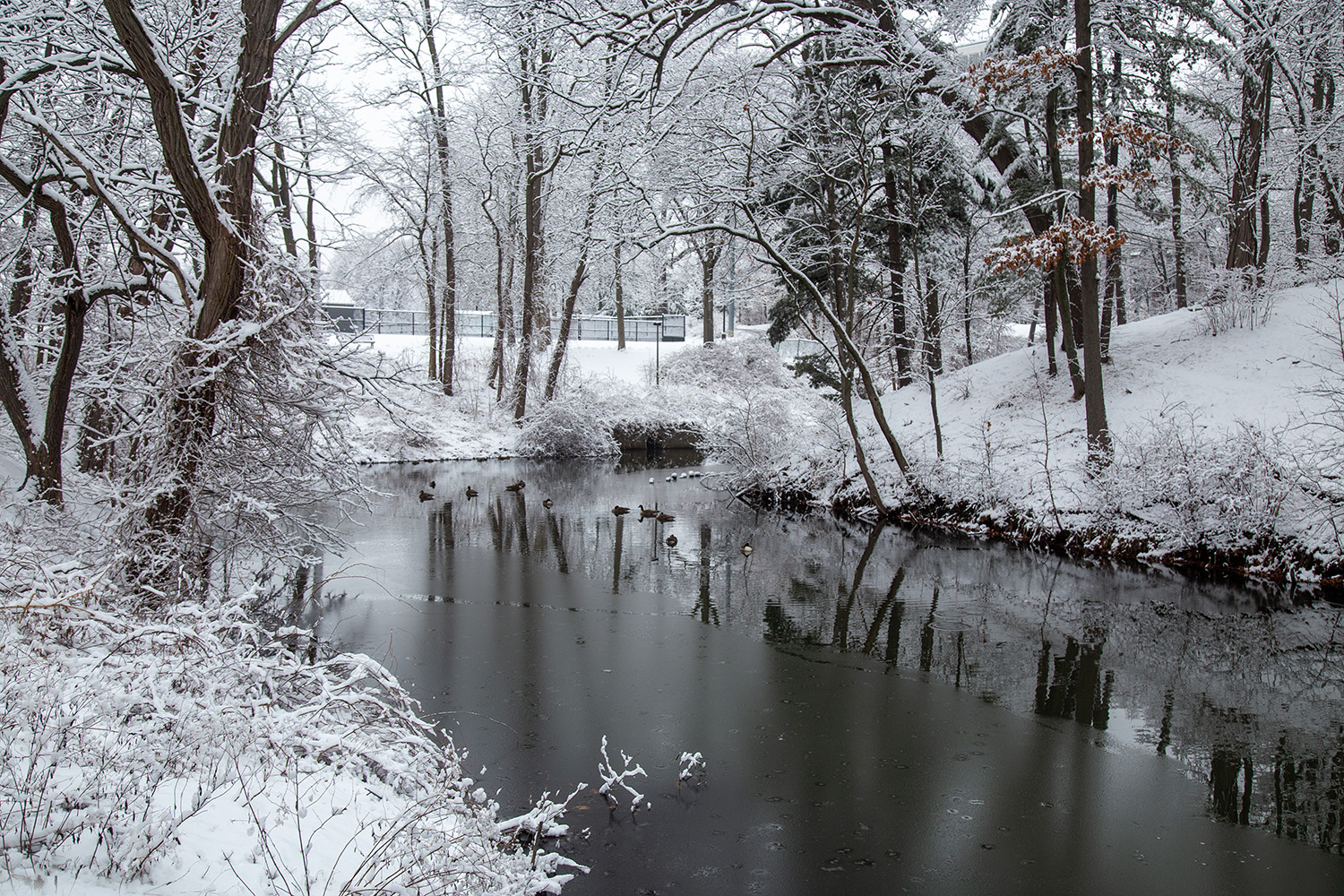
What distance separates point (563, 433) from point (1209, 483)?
1749cm

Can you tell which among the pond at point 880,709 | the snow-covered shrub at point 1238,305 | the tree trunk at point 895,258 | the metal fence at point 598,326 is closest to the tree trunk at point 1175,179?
the snow-covered shrub at point 1238,305

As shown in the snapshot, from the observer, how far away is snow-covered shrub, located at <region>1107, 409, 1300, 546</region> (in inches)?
455

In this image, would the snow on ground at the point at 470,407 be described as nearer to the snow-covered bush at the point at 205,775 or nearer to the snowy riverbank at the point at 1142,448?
the snowy riverbank at the point at 1142,448

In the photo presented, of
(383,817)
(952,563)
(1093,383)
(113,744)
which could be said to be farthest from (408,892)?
(1093,383)

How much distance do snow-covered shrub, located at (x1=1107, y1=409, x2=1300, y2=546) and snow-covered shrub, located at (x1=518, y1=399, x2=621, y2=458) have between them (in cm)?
1591

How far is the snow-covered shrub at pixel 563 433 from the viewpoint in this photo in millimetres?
25922

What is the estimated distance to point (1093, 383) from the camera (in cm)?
1421

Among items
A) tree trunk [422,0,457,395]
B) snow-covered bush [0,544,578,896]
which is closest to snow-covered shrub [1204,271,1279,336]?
snow-covered bush [0,544,578,896]

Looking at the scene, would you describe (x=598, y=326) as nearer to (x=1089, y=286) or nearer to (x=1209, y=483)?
(x=1089, y=286)

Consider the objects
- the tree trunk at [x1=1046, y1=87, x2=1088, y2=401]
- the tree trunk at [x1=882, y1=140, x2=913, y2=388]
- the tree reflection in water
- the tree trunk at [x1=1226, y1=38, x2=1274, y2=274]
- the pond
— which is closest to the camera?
the pond

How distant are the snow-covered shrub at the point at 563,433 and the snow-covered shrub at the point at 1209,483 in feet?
52.2

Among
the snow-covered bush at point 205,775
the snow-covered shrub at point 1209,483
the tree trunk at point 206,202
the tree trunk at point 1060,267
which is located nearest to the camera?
the snow-covered bush at point 205,775

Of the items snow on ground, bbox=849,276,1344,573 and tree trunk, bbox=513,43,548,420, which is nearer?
snow on ground, bbox=849,276,1344,573

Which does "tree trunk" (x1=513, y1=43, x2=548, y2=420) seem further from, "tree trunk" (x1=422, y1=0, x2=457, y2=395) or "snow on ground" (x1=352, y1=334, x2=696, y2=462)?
"tree trunk" (x1=422, y1=0, x2=457, y2=395)
